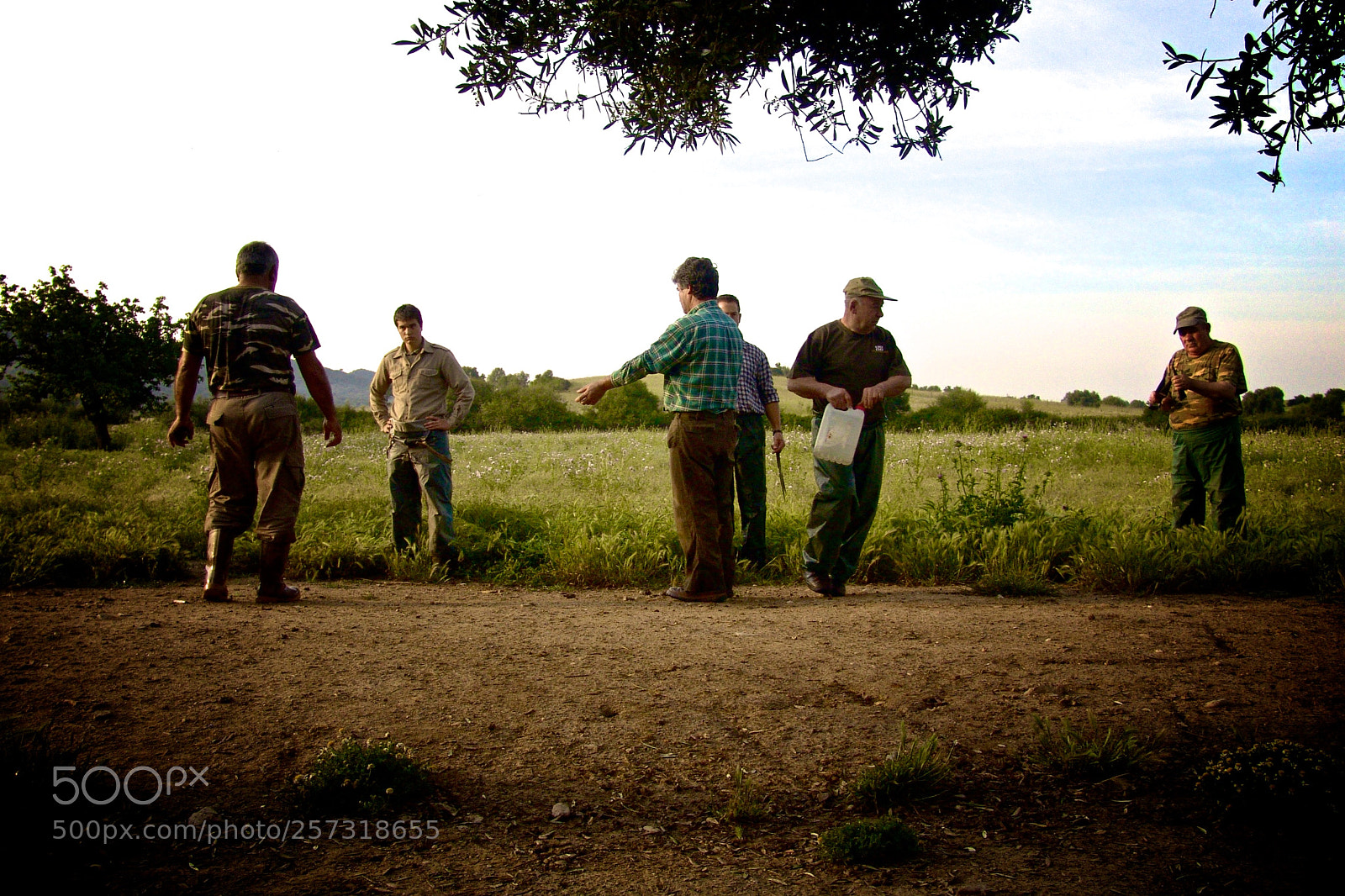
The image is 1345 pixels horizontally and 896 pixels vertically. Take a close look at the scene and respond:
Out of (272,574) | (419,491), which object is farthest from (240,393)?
(419,491)

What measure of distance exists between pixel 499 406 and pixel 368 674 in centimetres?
2635

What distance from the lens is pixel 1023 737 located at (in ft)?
10.6

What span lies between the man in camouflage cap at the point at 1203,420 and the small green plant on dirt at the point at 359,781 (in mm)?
6546

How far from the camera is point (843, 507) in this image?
592cm

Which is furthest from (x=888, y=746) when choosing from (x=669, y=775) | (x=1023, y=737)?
(x=669, y=775)

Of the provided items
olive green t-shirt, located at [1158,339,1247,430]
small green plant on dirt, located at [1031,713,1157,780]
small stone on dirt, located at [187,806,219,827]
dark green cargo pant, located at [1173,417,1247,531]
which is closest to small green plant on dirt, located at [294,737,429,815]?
small stone on dirt, located at [187,806,219,827]

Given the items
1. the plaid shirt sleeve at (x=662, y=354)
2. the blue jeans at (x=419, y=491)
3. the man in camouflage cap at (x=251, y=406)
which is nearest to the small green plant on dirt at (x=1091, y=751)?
the plaid shirt sleeve at (x=662, y=354)

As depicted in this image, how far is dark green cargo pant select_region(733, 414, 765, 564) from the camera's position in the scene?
700cm

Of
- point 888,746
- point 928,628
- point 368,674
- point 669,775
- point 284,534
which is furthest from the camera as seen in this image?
point 284,534

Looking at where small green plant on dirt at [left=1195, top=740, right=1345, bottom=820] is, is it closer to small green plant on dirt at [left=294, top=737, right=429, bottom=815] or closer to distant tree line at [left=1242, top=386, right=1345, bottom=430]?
small green plant on dirt at [left=294, top=737, right=429, bottom=815]

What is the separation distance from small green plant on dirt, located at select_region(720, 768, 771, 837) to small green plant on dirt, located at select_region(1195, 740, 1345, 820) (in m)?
1.52

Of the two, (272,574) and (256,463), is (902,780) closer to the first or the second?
(272,574)

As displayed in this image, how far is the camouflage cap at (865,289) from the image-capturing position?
5934 mm

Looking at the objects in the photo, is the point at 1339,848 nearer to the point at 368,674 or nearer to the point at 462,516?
the point at 368,674
